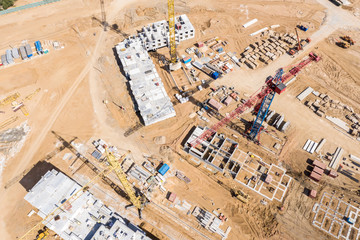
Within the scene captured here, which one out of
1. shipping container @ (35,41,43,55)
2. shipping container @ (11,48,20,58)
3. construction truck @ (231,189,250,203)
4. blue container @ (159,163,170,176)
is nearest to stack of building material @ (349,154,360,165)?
construction truck @ (231,189,250,203)

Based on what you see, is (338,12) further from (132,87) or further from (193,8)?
(132,87)

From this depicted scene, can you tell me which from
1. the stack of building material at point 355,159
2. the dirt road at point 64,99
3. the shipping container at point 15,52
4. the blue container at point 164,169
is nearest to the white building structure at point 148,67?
the dirt road at point 64,99

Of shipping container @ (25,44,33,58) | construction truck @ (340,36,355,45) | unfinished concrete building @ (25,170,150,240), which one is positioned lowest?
unfinished concrete building @ (25,170,150,240)

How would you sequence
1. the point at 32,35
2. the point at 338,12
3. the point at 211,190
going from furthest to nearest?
the point at 338,12 < the point at 32,35 < the point at 211,190

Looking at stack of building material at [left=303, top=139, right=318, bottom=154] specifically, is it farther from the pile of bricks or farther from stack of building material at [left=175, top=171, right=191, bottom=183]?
stack of building material at [left=175, top=171, right=191, bottom=183]

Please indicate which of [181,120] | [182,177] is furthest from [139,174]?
[181,120]

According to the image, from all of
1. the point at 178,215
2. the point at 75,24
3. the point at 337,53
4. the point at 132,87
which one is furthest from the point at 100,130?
the point at 337,53
